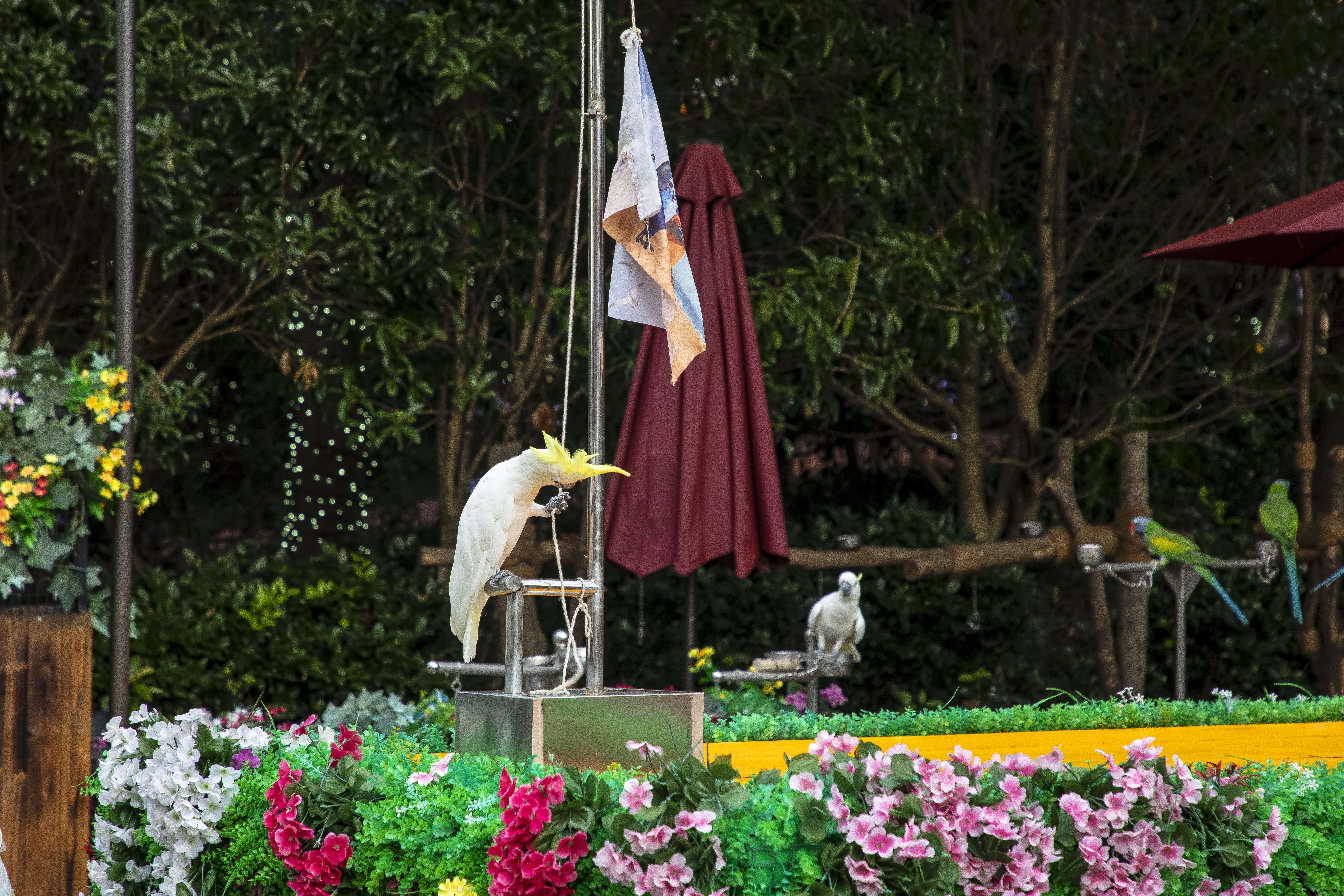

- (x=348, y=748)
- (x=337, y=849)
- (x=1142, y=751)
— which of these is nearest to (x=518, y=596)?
(x=348, y=748)

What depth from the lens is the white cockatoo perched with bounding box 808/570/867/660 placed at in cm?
372

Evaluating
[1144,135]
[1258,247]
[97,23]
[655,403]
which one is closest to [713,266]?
[655,403]

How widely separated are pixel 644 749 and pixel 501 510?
47cm

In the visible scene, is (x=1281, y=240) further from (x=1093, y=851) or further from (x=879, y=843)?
(x=879, y=843)

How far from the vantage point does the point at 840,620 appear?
3.77 metres

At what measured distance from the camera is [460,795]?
1617 millimetres

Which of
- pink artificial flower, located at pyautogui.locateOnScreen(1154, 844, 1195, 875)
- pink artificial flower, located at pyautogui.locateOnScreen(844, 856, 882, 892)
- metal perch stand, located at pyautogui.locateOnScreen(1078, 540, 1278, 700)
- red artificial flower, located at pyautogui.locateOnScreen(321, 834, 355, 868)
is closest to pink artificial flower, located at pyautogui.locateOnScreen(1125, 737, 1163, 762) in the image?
pink artificial flower, located at pyautogui.locateOnScreen(1154, 844, 1195, 875)

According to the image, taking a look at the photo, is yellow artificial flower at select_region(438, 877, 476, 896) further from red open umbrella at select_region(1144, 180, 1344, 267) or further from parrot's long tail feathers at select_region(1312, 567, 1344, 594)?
parrot's long tail feathers at select_region(1312, 567, 1344, 594)

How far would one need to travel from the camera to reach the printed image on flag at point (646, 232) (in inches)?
80.1

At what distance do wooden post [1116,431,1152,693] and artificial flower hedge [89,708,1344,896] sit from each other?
3296mm

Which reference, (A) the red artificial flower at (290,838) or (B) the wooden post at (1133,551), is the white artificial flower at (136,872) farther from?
(B) the wooden post at (1133,551)

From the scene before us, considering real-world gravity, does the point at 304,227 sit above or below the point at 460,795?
above

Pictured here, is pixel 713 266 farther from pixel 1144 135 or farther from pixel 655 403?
pixel 1144 135

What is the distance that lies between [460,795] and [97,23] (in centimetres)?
423
